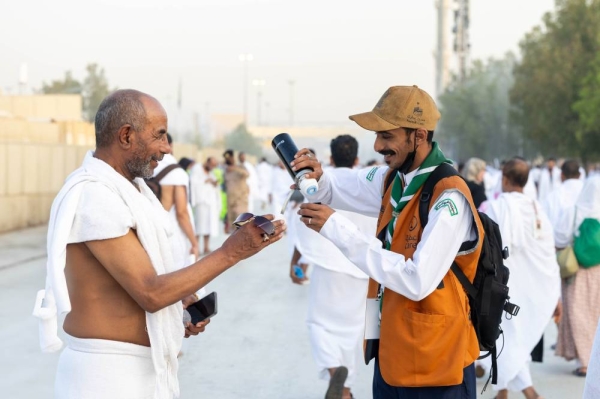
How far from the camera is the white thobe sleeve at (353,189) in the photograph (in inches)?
185

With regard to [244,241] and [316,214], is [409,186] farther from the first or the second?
[244,241]

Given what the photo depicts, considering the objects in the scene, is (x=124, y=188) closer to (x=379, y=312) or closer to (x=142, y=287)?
(x=142, y=287)

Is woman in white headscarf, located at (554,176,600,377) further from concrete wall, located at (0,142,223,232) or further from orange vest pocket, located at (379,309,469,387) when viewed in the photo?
concrete wall, located at (0,142,223,232)

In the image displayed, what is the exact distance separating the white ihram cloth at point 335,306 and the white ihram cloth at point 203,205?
34.1ft

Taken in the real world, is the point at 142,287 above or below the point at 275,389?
above

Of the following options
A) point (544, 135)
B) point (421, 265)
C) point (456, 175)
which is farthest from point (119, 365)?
point (544, 135)

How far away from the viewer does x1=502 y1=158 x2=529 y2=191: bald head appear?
754 cm

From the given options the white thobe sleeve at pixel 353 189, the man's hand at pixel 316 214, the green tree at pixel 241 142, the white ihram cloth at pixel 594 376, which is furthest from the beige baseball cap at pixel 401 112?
the green tree at pixel 241 142

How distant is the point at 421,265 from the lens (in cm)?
381

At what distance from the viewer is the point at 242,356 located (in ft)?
29.1

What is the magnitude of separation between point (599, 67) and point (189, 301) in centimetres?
4233

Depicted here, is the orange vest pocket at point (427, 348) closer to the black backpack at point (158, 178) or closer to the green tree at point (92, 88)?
the black backpack at point (158, 178)

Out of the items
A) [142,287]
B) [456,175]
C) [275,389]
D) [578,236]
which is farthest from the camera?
[578,236]

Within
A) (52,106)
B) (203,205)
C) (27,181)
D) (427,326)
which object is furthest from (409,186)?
(52,106)
